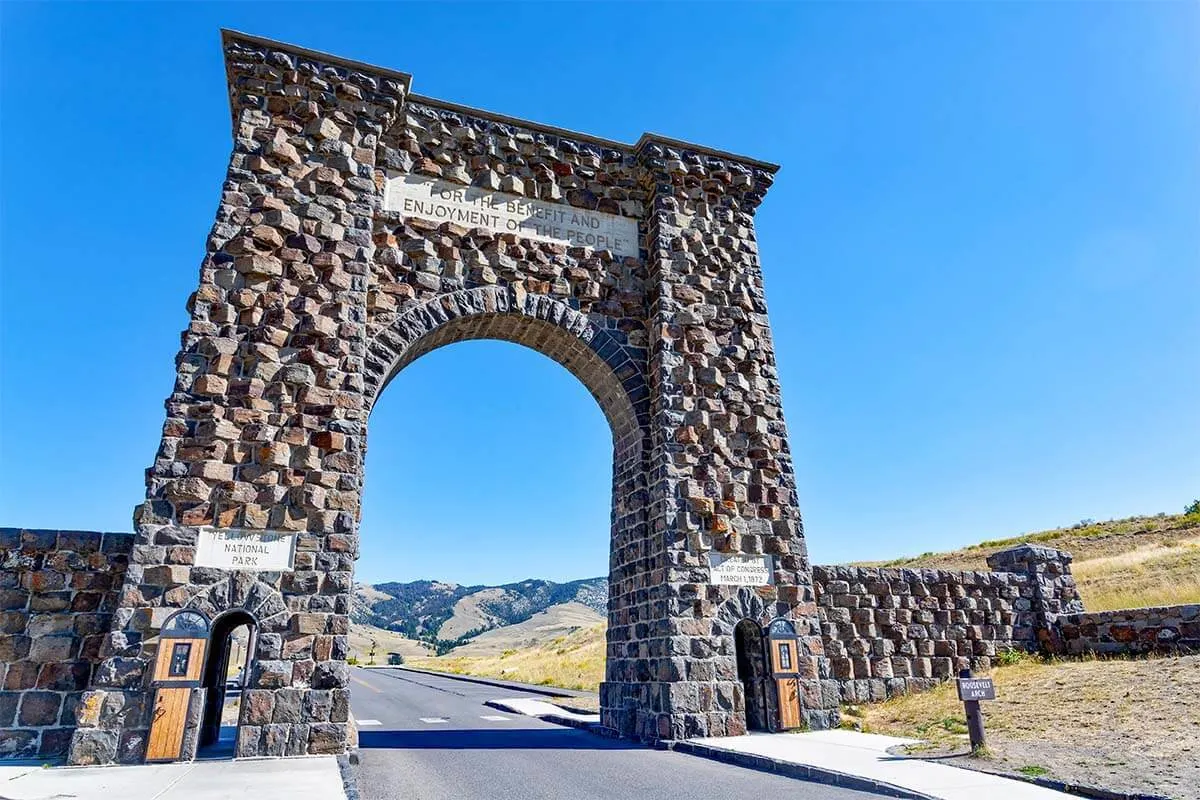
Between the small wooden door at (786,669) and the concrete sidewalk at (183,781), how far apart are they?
6237 millimetres

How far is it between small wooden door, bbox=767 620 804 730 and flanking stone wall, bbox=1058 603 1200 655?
6.58 m

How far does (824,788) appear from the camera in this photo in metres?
7.22

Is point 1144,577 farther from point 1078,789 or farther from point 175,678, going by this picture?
point 175,678

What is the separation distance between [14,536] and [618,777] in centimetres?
782

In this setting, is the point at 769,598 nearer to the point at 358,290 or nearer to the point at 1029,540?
the point at 358,290

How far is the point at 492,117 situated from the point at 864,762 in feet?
36.3

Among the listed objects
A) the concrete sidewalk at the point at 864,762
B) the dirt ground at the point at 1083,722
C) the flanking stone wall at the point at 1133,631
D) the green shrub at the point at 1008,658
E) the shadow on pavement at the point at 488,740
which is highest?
the flanking stone wall at the point at 1133,631

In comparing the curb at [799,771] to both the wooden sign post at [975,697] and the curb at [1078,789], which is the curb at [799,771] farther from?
the wooden sign post at [975,697]

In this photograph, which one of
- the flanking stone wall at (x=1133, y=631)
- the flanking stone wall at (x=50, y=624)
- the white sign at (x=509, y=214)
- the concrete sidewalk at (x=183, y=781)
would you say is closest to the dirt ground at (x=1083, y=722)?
the flanking stone wall at (x=1133, y=631)

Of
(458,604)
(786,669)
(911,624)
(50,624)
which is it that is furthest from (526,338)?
(458,604)

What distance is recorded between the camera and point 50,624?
9109 millimetres

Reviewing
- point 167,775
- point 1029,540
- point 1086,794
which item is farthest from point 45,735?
point 1029,540

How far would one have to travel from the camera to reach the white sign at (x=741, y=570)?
1167 cm

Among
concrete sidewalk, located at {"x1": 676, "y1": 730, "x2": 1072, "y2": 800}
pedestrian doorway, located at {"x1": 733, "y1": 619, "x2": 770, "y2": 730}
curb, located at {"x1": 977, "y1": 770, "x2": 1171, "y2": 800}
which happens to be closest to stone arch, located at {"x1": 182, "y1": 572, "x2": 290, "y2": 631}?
concrete sidewalk, located at {"x1": 676, "y1": 730, "x2": 1072, "y2": 800}
